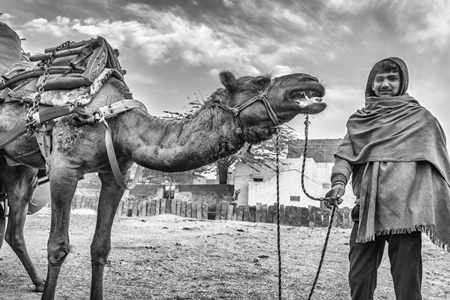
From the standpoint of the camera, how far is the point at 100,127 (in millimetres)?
3576

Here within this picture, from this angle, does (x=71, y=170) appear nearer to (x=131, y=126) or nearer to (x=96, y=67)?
(x=131, y=126)

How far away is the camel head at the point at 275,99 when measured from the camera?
279 centimetres

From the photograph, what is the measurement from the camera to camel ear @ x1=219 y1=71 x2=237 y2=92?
3.10 m

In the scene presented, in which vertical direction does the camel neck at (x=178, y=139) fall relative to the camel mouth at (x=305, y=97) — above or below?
below

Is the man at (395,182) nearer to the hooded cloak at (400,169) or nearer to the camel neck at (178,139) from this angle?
the hooded cloak at (400,169)

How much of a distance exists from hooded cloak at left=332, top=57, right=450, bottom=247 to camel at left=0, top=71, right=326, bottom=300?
1.95ft

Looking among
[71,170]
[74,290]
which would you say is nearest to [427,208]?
[71,170]

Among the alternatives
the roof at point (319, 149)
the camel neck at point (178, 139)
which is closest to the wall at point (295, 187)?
the roof at point (319, 149)

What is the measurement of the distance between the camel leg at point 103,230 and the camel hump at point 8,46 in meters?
2.70

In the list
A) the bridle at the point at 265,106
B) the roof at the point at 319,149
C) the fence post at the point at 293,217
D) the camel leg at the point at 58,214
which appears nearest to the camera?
the bridle at the point at 265,106

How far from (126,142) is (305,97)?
1.57 metres

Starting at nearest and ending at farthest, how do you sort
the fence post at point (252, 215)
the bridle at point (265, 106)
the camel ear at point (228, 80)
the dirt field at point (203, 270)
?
the bridle at point (265, 106)
the camel ear at point (228, 80)
the dirt field at point (203, 270)
the fence post at point (252, 215)

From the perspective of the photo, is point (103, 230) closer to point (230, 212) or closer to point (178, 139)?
point (178, 139)

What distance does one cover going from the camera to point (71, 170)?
3.55m
